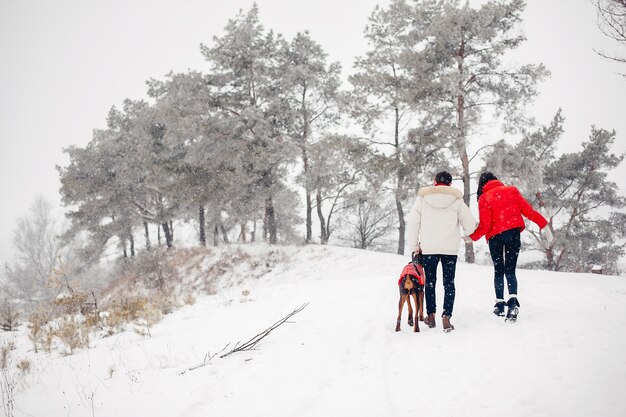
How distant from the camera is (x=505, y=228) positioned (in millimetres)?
4754

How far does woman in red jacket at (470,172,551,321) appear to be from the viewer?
15.5ft

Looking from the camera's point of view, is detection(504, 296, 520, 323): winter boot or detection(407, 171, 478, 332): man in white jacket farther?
detection(407, 171, 478, 332): man in white jacket

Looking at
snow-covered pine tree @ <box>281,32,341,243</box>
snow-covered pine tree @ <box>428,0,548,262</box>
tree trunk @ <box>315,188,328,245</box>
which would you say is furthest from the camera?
tree trunk @ <box>315,188,328,245</box>

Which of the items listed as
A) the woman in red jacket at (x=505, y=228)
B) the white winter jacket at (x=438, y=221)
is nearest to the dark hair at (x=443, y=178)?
the white winter jacket at (x=438, y=221)

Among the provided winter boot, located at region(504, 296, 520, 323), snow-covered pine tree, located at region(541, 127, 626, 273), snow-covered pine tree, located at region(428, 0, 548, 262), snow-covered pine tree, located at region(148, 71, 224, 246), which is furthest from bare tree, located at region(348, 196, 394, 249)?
winter boot, located at region(504, 296, 520, 323)

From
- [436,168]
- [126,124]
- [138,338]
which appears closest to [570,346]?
[138,338]

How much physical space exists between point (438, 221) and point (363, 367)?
2.30 metres

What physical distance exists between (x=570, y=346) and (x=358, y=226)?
68.2ft

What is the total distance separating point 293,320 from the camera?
602 cm

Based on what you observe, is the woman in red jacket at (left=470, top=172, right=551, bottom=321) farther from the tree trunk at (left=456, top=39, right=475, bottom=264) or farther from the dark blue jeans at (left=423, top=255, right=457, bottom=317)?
the tree trunk at (left=456, top=39, right=475, bottom=264)

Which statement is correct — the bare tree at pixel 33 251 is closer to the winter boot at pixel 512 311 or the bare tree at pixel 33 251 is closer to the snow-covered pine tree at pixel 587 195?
the winter boot at pixel 512 311

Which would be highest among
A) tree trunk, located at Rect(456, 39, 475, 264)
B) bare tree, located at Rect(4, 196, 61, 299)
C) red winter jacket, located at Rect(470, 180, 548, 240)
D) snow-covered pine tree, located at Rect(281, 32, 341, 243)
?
snow-covered pine tree, located at Rect(281, 32, 341, 243)

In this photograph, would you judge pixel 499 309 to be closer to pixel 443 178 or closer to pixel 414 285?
pixel 414 285

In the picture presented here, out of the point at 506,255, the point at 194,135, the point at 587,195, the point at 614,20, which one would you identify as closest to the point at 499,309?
the point at 506,255
